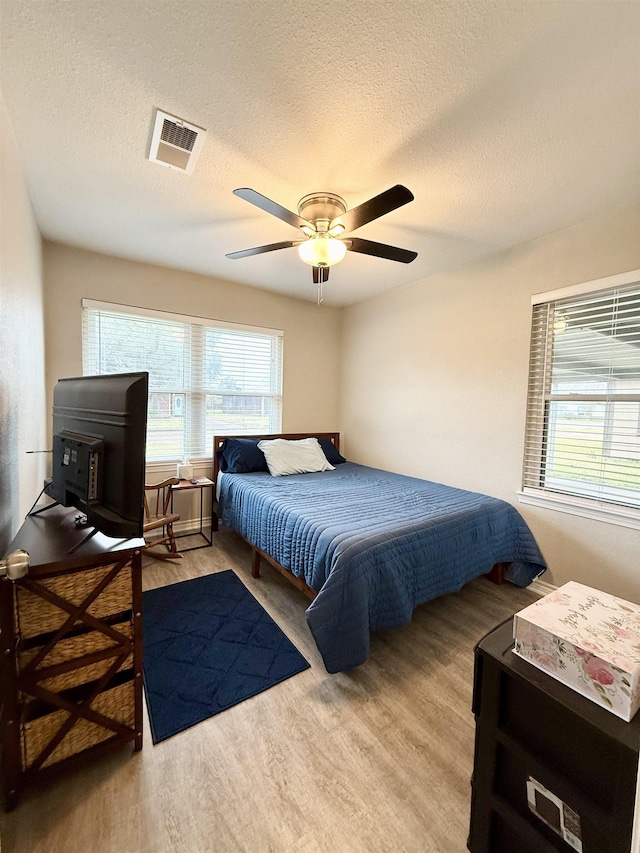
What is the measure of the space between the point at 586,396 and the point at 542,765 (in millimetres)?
2232

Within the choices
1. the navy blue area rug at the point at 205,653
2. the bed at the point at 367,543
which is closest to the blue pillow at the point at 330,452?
the bed at the point at 367,543

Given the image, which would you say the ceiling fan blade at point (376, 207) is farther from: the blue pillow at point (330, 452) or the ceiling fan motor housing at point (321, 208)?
the blue pillow at point (330, 452)

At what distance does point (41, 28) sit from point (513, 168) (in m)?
2.08

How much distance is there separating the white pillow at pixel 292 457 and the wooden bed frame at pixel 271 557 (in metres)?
0.25

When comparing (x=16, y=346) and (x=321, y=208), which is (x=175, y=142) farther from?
(x=16, y=346)

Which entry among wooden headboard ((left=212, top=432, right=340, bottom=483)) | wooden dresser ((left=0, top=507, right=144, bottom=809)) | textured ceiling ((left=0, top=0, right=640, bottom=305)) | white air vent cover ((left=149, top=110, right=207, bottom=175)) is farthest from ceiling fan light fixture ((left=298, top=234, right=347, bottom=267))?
wooden headboard ((left=212, top=432, right=340, bottom=483))

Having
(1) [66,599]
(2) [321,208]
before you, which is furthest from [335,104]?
(1) [66,599]

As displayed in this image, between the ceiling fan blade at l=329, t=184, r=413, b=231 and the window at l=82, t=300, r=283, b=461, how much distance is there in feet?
6.83

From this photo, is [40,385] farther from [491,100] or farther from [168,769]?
[491,100]

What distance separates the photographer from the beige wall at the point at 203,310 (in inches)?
114

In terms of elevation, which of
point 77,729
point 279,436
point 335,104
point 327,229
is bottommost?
point 77,729

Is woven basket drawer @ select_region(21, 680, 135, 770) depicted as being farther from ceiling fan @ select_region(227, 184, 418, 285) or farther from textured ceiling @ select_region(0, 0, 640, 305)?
textured ceiling @ select_region(0, 0, 640, 305)

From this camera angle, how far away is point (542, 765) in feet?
2.73

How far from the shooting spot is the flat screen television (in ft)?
3.86
